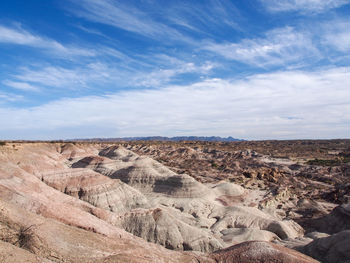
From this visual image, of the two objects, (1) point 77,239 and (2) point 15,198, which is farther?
(2) point 15,198

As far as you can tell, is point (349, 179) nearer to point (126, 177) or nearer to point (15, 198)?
point (126, 177)

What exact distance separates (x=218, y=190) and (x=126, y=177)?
1239 cm

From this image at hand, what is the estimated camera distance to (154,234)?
61.4 feet

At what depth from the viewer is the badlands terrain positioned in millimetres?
9602

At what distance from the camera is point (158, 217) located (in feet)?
64.7

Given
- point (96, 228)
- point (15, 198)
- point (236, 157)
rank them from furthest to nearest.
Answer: point (236, 157), point (15, 198), point (96, 228)

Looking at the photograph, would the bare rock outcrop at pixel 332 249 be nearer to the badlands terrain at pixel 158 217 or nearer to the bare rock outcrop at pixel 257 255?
the badlands terrain at pixel 158 217

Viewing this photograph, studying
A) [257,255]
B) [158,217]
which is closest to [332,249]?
[257,255]

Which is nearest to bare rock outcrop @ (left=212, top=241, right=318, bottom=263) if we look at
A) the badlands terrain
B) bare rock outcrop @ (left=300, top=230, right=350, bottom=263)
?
the badlands terrain

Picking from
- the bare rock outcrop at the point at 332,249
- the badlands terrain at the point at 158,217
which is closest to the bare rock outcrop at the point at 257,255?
the badlands terrain at the point at 158,217

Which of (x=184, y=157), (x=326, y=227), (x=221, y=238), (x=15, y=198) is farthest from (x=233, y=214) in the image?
(x=184, y=157)

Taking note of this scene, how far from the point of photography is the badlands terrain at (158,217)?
960 cm

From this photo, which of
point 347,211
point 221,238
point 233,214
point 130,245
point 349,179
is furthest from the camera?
point 349,179

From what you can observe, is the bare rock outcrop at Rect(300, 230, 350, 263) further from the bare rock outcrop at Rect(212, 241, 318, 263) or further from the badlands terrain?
the bare rock outcrop at Rect(212, 241, 318, 263)
